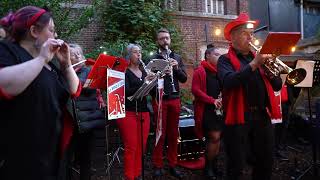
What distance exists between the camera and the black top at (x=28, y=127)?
96.3 inches

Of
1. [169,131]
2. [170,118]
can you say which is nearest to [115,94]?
[170,118]

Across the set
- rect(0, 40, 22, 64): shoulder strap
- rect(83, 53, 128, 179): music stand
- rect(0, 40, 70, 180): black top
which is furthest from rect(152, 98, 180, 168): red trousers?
rect(0, 40, 22, 64): shoulder strap

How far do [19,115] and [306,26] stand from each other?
18.1 metres

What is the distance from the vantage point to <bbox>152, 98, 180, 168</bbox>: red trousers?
20.6 ft

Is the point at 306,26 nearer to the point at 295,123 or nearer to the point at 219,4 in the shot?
the point at 219,4

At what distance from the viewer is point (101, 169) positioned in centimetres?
723

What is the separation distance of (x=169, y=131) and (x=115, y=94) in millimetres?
1573

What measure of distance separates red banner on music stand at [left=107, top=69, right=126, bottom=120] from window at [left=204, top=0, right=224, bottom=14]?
1242 centimetres

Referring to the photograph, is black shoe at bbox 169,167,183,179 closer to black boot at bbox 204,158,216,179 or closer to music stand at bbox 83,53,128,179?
black boot at bbox 204,158,216,179

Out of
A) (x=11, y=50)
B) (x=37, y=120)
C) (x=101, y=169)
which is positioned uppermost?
(x=11, y=50)

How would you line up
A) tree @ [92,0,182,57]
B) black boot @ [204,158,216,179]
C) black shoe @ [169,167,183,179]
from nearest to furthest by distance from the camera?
black boot @ [204,158,216,179]
black shoe @ [169,167,183,179]
tree @ [92,0,182,57]

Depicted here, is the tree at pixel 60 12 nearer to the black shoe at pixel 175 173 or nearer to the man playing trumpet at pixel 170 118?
the man playing trumpet at pixel 170 118

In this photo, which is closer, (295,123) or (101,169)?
(101,169)

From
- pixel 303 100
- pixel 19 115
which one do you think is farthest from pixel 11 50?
pixel 303 100
